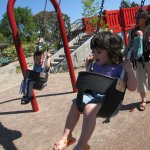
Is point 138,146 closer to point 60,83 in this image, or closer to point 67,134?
point 67,134

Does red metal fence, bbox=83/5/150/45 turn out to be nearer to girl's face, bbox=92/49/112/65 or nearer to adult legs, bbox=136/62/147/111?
adult legs, bbox=136/62/147/111

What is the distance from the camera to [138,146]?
12.2ft

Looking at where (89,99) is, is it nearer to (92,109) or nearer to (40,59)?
(92,109)

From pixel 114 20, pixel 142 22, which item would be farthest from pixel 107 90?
pixel 114 20

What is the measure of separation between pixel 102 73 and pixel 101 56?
205mm

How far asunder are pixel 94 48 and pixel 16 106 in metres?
4.04

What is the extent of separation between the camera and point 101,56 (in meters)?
3.18

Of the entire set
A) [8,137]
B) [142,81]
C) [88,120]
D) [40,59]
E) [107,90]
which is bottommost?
[8,137]

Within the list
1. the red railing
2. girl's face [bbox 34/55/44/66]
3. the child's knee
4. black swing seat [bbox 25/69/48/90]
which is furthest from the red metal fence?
the child's knee

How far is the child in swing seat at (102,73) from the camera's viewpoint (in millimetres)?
2977

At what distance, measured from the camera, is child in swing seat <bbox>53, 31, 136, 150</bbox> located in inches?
117

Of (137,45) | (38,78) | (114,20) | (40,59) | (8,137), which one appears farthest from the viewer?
(114,20)

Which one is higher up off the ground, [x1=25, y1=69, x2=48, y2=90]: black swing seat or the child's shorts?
the child's shorts

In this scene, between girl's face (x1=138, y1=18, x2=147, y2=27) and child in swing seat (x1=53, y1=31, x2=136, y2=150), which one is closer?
child in swing seat (x1=53, y1=31, x2=136, y2=150)
